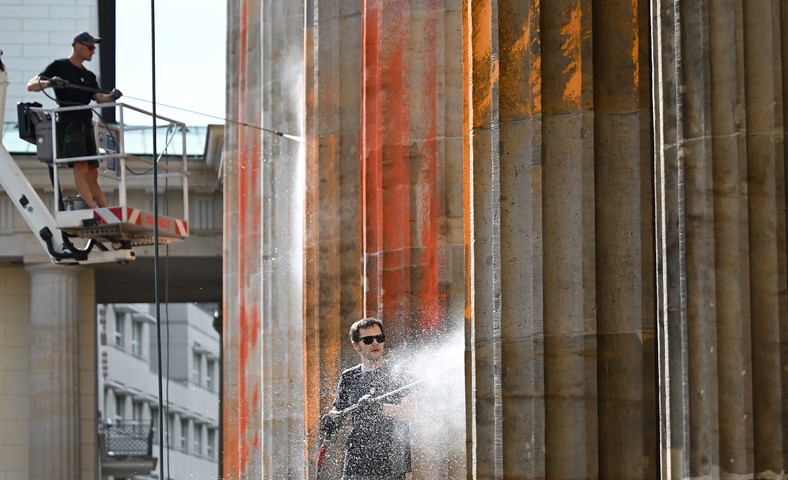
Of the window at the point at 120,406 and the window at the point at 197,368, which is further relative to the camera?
the window at the point at 197,368

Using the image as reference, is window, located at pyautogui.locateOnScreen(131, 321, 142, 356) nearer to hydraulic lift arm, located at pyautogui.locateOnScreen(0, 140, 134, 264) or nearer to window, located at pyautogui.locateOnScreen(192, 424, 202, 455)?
window, located at pyautogui.locateOnScreen(192, 424, 202, 455)

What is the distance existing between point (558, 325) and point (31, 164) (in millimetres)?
33956

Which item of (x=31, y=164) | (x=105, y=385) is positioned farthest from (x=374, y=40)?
(x=105, y=385)

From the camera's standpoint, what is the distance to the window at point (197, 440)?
9940 cm

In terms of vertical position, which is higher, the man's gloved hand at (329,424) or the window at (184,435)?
the window at (184,435)

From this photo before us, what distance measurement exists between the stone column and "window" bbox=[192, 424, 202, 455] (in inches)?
2141

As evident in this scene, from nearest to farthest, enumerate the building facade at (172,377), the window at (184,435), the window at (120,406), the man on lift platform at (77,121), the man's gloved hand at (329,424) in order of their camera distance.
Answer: the man's gloved hand at (329,424) → the man on lift platform at (77,121) → the building facade at (172,377) → the window at (120,406) → the window at (184,435)

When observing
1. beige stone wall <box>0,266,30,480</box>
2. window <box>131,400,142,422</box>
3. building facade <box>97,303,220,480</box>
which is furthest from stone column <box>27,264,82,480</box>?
window <box>131,400,142,422</box>

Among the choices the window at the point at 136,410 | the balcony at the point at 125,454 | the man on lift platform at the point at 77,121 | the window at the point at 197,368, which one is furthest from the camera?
the window at the point at 197,368

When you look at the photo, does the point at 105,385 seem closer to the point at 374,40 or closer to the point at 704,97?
the point at 374,40

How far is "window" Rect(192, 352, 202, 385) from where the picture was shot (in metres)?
102

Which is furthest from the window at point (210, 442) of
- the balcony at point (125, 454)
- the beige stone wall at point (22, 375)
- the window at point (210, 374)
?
the beige stone wall at point (22, 375)

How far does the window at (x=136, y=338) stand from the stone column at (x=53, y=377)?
47291 mm

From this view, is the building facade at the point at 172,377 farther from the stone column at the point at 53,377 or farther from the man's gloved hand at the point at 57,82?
the man's gloved hand at the point at 57,82
